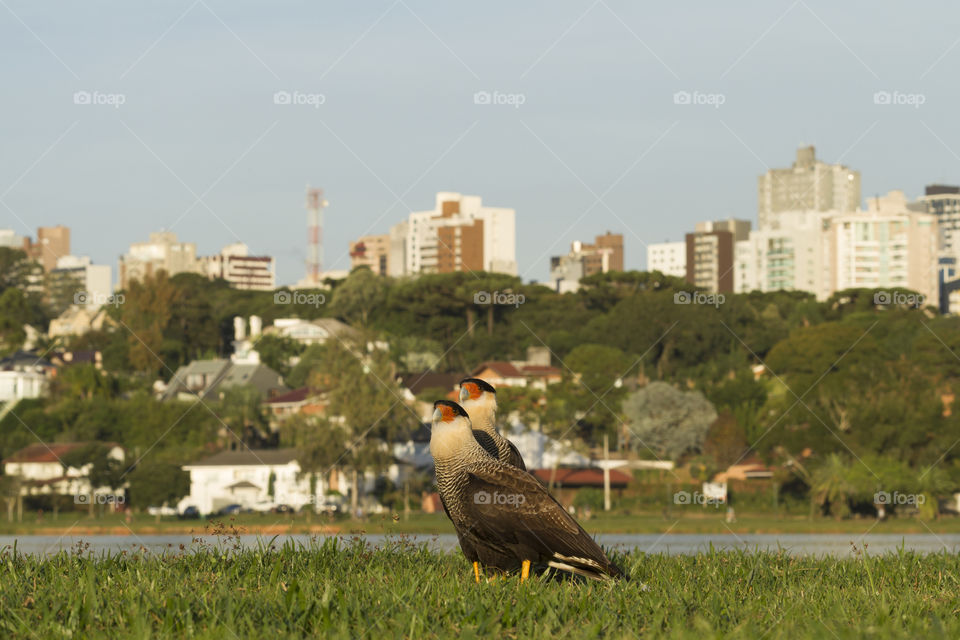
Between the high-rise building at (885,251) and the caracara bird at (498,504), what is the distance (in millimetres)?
182266

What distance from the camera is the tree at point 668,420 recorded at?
248ft

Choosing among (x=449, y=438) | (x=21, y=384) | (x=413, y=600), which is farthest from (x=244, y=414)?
(x=413, y=600)

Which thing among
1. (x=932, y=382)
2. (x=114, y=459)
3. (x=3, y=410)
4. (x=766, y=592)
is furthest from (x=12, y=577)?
(x=3, y=410)

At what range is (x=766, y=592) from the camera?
8.98 meters

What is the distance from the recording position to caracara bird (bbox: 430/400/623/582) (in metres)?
8.76

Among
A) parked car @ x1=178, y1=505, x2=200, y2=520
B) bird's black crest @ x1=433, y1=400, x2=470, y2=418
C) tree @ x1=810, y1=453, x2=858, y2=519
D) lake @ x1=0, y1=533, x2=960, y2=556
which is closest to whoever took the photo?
bird's black crest @ x1=433, y1=400, x2=470, y2=418

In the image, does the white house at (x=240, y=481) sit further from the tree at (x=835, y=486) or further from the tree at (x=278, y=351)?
the tree at (x=278, y=351)

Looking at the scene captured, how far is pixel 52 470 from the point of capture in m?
72.9

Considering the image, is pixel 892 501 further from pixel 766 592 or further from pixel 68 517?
pixel 766 592

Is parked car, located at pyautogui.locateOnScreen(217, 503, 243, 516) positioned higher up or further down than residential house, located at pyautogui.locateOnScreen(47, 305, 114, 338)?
further down
